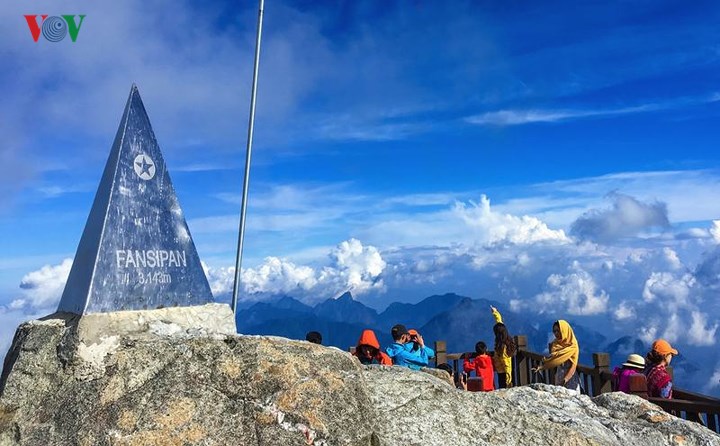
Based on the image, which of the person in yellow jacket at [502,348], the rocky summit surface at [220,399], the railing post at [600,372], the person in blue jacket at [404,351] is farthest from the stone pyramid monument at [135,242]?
the railing post at [600,372]

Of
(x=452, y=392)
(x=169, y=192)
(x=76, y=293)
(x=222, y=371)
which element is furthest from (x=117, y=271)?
→ (x=452, y=392)

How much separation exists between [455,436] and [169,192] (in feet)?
10.4

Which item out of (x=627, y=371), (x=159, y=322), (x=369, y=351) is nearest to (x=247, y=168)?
(x=369, y=351)

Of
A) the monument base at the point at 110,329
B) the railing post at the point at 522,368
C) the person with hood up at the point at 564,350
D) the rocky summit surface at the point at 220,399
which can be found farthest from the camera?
the railing post at the point at 522,368

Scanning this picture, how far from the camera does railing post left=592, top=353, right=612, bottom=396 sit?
8.59 m

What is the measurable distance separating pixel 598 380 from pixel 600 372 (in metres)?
0.14

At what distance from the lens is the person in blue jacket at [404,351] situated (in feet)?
24.0

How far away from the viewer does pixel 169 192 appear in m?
5.23

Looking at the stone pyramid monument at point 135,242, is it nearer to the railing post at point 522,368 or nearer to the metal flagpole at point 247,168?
the metal flagpole at point 247,168

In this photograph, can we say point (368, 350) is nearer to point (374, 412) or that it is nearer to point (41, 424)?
point (374, 412)

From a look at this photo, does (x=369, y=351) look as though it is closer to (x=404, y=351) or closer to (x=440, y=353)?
(x=404, y=351)

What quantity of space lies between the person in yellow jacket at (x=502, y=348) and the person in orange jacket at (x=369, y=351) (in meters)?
2.60

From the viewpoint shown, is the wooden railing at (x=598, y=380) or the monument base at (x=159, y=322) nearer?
the monument base at (x=159, y=322)

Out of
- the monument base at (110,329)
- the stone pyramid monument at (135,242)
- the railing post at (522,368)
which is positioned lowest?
the railing post at (522,368)
